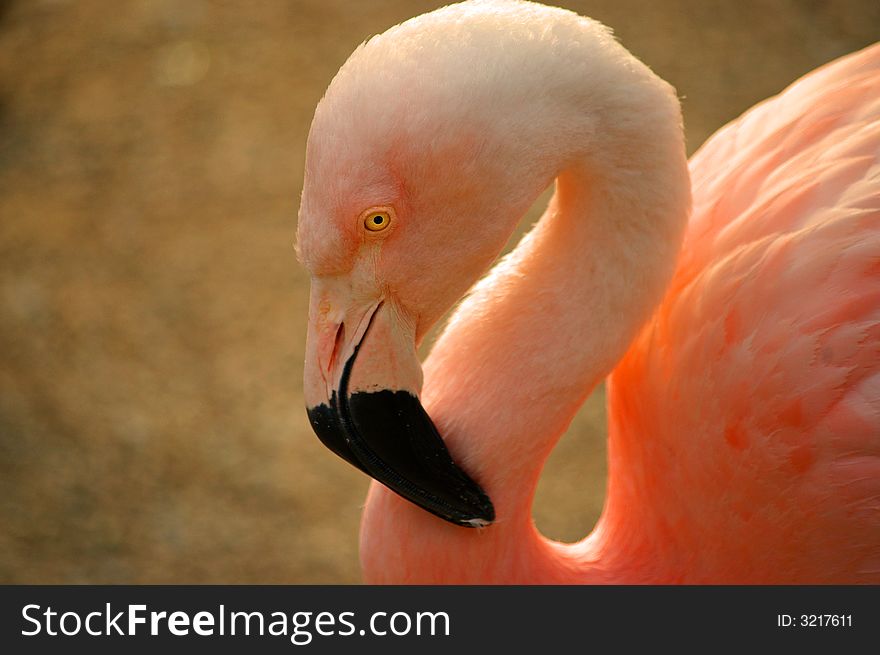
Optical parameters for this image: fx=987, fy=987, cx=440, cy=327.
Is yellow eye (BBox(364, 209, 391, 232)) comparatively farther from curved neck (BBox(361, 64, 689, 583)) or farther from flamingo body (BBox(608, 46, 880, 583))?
flamingo body (BBox(608, 46, 880, 583))

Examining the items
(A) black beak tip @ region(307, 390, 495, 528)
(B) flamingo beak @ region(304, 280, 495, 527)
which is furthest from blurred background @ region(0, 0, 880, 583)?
(B) flamingo beak @ region(304, 280, 495, 527)

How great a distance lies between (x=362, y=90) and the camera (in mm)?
1712

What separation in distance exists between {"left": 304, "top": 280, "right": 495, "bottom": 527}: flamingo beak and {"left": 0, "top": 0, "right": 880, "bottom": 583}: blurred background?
1964 mm

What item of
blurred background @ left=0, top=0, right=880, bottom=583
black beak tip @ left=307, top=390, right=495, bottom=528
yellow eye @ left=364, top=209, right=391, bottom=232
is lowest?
black beak tip @ left=307, top=390, right=495, bottom=528

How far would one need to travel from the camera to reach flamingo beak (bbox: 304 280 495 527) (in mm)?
1891

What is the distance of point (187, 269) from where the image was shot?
4.82m

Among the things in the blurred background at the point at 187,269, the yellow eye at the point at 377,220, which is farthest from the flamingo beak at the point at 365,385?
the blurred background at the point at 187,269

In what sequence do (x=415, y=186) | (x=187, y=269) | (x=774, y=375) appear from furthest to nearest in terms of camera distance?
(x=187, y=269)
(x=774, y=375)
(x=415, y=186)

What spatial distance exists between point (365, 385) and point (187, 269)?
3.15 metres

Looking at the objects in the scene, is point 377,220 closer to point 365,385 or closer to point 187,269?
point 365,385

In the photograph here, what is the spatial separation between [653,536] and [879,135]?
1036 mm

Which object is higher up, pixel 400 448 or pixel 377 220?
pixel 377 220

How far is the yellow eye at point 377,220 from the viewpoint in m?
1.77

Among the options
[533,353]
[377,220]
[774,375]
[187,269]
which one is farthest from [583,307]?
[187,269]
